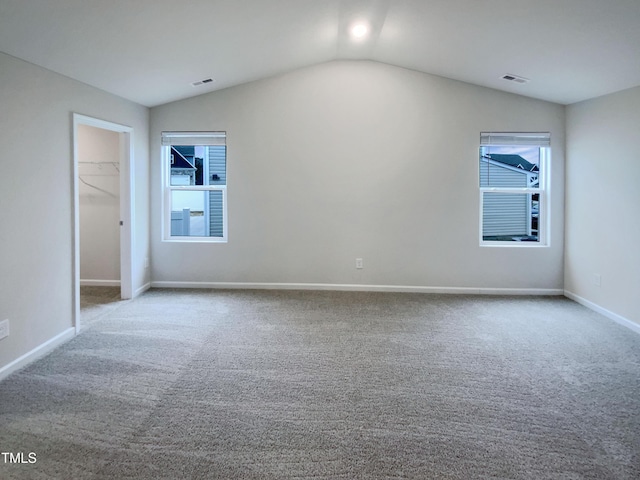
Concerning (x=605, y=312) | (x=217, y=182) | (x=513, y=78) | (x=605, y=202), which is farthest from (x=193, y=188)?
(x=605, y=312)

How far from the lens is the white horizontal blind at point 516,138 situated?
4.72 meters

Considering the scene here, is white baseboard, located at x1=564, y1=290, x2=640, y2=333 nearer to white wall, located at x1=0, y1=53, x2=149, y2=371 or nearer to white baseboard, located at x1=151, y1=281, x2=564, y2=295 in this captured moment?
white baseboard, located at x1=151, y1=281, x2=564, y2=295

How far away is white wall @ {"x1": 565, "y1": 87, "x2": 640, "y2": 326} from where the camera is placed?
367cm

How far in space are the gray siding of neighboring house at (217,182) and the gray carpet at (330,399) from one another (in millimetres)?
1489

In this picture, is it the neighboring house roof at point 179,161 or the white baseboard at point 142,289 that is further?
the neighboring house roof at point 179,161

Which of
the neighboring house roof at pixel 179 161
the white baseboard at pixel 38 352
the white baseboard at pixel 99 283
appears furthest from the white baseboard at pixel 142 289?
the neighboring house roof at pixel 179 161

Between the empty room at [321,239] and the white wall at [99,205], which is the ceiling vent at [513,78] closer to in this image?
the empty room at [321,239]

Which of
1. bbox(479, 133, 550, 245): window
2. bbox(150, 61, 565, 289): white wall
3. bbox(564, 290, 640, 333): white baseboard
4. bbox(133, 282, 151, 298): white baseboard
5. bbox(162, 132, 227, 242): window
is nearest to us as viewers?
bbox(564, 290, 640, 333): white baseboard

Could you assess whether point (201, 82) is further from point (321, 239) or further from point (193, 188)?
point (321, 239)

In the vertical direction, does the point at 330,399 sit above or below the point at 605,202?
below

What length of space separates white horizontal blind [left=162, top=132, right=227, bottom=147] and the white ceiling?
1.52 ft

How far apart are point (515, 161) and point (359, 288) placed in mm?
2479

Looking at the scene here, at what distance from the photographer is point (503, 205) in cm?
495

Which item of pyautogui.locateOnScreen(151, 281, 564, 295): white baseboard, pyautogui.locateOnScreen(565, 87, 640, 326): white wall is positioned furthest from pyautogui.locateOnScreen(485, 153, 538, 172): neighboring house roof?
pyautogui.locateOnScreen(151, 281, 564, 295): white baseboard
